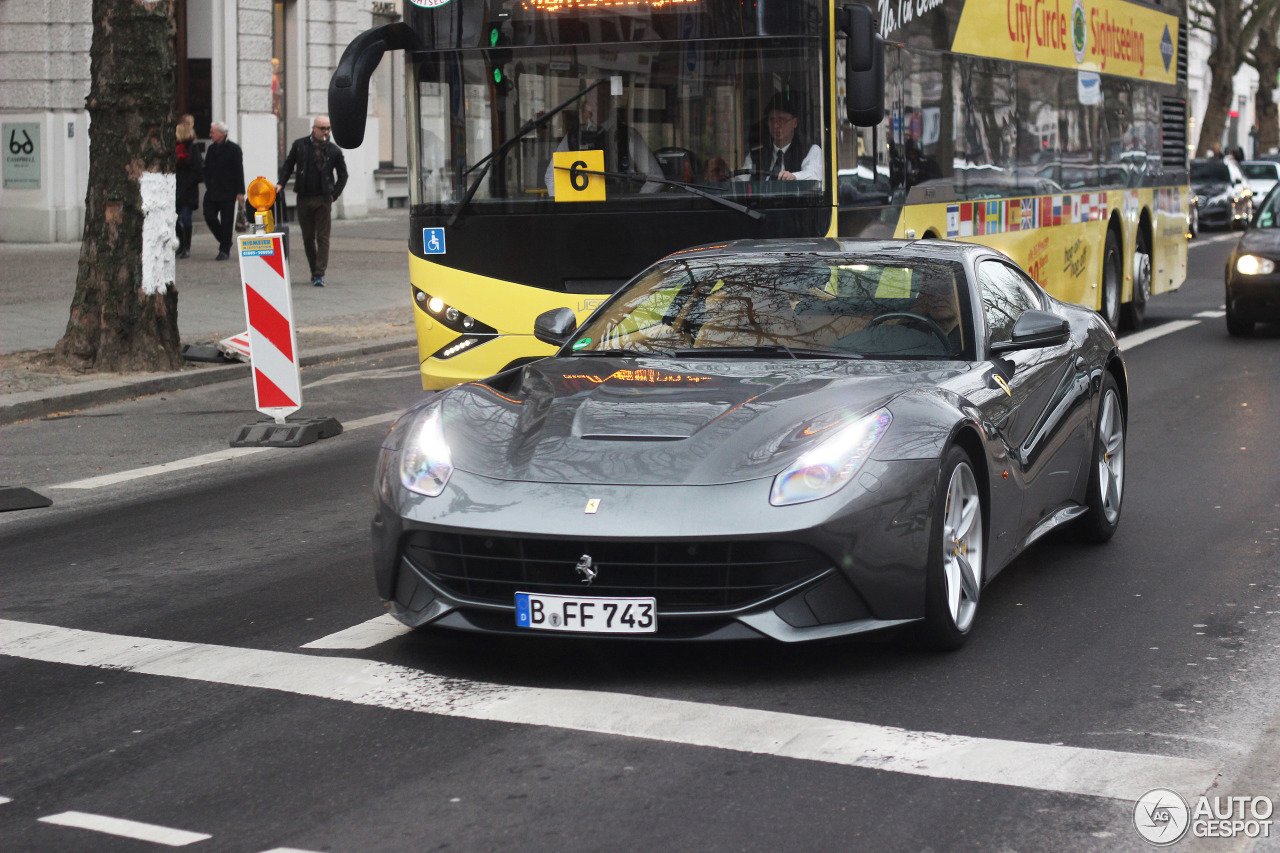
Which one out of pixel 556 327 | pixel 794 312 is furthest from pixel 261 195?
pixel 794 312

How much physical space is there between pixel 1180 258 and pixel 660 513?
16918mm

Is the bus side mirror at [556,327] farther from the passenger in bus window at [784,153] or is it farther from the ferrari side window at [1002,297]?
the passenger in bus window at [784,153]

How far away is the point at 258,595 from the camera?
22.3 ft

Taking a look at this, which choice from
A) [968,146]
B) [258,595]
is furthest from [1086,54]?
[258,595]

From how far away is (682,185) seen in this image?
10281mm

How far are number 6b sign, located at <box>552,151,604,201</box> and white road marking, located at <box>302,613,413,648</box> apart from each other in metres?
4.66

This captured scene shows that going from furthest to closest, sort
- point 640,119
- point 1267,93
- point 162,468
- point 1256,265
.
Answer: point 1267,93 → point 1256,265 → point 640,119 → point 162,468

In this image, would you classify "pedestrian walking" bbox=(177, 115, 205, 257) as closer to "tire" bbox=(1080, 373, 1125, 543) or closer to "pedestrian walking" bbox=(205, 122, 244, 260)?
"pedestrian walking" bbox=(205, 122, 244, 260)

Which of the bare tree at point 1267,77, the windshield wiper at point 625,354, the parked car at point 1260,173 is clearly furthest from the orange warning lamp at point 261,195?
the bare tree at point 1267,77

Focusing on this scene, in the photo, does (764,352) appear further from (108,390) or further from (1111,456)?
(108,390)

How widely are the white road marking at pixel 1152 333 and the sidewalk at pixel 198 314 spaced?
683 centimetres

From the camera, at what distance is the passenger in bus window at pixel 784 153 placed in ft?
33.6

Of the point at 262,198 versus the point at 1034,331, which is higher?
the point at 262,198

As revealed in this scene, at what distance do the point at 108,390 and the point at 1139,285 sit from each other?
35.4 feet
